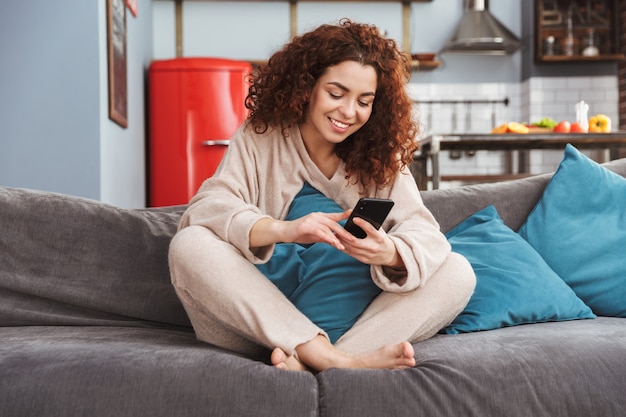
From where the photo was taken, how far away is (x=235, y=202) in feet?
5.52

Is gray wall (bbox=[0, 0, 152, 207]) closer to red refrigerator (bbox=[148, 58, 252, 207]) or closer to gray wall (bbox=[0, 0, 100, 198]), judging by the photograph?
gray wall (bbox=[0, 0, 100, 198])

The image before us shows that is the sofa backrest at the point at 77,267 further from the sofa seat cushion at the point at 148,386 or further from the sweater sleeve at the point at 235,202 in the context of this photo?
the sofa seat cushion at the point at 148,386

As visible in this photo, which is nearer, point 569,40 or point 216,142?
point 216,142

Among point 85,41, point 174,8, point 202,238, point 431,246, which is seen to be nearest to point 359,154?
point 431,246

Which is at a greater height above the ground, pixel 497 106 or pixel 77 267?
pixel 497 106

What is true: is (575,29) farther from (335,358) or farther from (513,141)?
(335,358)

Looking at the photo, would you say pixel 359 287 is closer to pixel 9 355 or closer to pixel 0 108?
pixel 9 355

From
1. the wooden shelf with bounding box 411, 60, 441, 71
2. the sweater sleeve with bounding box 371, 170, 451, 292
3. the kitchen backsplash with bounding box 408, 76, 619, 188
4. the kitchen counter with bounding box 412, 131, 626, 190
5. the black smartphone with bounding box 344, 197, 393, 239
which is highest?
the wooden shelf with bounding box 411, 60, 441, 71

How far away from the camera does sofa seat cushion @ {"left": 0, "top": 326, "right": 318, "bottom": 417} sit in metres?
1.32

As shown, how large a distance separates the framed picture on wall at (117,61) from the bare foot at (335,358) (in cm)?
301

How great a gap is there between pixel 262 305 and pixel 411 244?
0.33 meters

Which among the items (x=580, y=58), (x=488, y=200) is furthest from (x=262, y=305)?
(x=580, y=58)

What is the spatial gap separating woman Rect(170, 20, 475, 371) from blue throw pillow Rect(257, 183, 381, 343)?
1cm

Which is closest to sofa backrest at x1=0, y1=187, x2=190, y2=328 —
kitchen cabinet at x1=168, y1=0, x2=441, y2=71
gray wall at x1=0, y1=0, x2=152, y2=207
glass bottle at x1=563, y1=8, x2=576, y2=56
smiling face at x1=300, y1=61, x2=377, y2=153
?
smiling face at x1=300, y1=61, x2=377, y2=153
